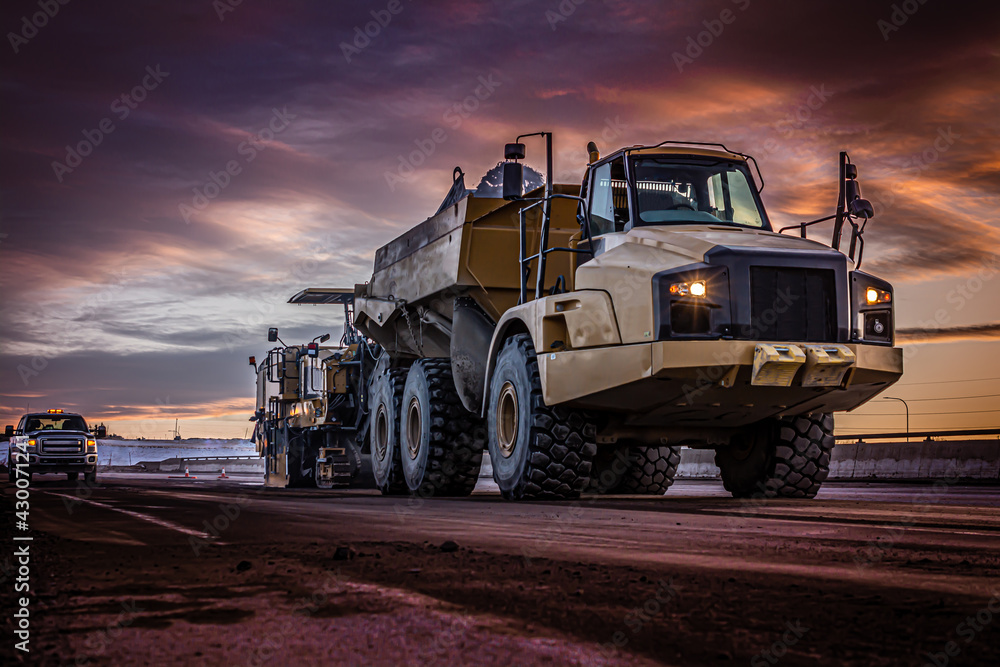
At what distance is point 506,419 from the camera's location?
12773mm

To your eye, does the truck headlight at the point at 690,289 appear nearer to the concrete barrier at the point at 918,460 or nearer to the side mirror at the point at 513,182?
the side mirror at the point at 513,182

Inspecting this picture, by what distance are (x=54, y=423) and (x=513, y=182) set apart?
25852 mm

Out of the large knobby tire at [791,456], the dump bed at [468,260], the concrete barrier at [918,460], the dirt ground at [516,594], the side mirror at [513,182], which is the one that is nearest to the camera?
the dirt ground at [516,594]

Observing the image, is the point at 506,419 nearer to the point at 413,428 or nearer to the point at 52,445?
the point at 413,428

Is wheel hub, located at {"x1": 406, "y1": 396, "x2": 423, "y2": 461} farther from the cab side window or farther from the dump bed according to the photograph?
the cab side window

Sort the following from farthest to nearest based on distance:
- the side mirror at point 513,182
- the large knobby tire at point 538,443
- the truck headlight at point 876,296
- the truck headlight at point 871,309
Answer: the large knobby tire at point 538,443 → the side mirror at point 513,182 → the truck headlight at point 876,296 → the truck headlight at point 871,309

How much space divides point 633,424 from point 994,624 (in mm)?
8640

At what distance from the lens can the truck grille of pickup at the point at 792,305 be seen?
1038 cm

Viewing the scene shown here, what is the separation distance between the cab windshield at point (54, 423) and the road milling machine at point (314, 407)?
22.5 ft

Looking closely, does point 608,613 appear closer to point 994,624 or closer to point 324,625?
point 324,625

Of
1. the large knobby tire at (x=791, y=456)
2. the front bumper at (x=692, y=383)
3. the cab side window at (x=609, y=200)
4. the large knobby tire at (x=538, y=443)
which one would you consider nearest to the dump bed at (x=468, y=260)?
the cab side window at (x=609, y=200)

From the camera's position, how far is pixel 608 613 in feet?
12.2

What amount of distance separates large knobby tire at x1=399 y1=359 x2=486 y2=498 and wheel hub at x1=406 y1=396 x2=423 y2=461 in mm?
99

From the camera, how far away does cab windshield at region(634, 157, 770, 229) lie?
38.7 ft
